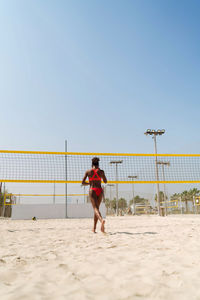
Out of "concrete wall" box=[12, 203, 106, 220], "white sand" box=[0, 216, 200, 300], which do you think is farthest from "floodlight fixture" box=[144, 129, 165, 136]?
"white sand" box=[0, 216, 200, 300]

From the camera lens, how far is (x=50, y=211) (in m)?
13.5

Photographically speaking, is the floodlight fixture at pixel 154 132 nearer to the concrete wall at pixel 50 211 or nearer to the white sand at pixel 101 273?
the concrete wall at pixel 50 211

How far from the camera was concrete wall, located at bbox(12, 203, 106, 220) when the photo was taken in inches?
504

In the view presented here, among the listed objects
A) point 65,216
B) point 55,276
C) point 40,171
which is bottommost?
point 65,216

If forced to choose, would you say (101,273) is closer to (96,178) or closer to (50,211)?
(96,178)

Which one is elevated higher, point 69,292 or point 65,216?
point 69,292

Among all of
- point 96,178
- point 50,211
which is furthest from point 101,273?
point 50,211

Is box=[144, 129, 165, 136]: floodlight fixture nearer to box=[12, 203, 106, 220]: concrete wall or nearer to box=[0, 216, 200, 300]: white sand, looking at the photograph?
box=[12, 203, 106, 220]: concrete wall

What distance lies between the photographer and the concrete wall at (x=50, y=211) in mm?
12789

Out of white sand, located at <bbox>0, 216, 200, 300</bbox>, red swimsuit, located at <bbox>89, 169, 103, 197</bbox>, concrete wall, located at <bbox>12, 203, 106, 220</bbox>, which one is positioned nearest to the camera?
white sand, located at <bbox>0, 216, 200, 300</bbox>

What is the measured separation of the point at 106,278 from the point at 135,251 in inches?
37.3

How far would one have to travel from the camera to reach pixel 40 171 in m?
7.95

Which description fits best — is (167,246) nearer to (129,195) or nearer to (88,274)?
(88,274)

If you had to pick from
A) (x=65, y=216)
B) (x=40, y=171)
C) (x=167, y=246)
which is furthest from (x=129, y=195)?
(x=167, y=246)
